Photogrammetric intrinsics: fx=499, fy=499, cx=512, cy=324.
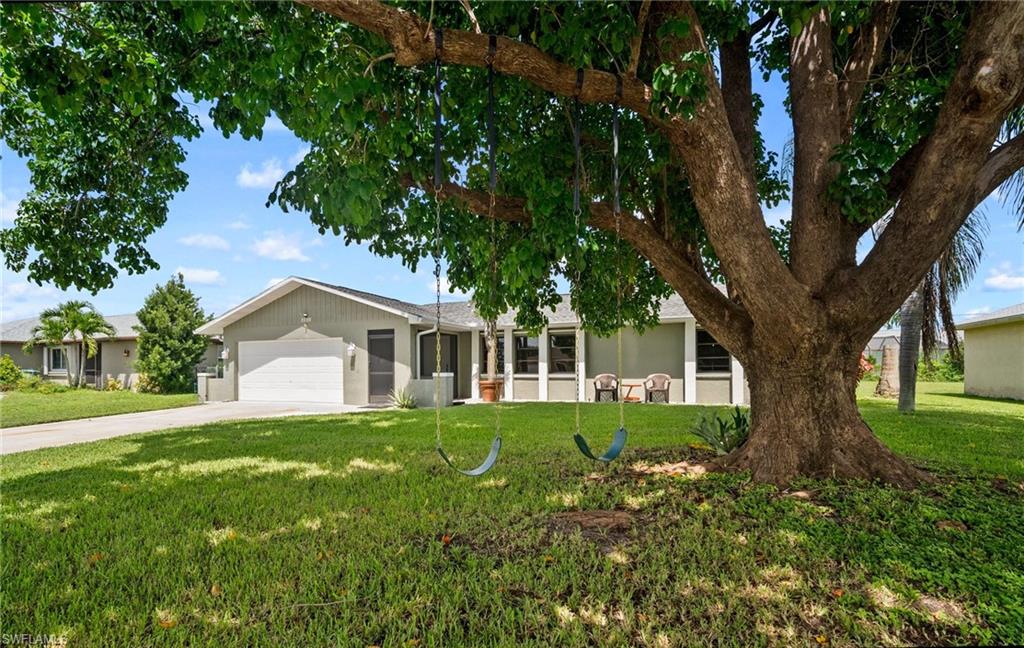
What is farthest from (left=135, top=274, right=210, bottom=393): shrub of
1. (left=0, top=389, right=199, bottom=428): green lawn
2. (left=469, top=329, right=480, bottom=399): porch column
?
(left=469, top=329, right=480, bottom=399): porch column

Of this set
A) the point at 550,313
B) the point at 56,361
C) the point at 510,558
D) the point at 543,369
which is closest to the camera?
the point at 510,558

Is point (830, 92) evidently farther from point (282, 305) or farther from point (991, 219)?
point (282, 305)

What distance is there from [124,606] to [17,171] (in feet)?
25.8

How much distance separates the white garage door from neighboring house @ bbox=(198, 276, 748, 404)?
0.03 metres

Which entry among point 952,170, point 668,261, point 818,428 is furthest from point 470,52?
point 818,428

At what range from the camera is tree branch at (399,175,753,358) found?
5.20 m

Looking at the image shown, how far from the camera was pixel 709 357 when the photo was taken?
50.8 ft

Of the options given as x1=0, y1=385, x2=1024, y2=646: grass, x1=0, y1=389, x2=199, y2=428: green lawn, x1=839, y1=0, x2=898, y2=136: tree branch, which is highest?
x1=839, y1=0, x2=898, y2=136: tree branch

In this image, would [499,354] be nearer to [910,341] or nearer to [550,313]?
[550,313]

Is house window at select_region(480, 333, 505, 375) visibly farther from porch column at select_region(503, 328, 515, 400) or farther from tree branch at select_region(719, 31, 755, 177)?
tree branch at select_region(719, 31, 755, 177)

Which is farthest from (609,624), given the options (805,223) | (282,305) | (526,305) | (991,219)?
(282,305)

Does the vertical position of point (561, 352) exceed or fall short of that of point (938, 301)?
it falls short

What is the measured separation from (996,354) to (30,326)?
47046 millimetres

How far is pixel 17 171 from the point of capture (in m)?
7.43
